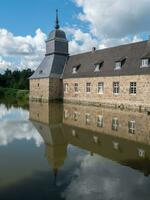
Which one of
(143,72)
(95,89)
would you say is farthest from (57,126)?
(95,89)

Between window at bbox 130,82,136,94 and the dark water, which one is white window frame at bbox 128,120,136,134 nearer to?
the dark water

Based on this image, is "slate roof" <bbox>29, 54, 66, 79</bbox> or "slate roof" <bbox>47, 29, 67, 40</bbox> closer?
"slate roof" <bbox>29, 54, 66, 79</bbox>

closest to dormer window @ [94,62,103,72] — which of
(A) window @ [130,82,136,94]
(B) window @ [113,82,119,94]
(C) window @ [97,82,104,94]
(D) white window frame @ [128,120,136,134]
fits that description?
(C) window @ [97,82,104,94]

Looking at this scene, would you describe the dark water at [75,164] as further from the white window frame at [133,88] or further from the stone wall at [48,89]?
the stone wall at [48,89]

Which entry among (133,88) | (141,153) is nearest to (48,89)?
(133,88)

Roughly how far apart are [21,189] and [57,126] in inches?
292

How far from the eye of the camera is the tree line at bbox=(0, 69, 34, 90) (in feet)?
192

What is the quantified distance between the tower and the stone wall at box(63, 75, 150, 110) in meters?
2.18

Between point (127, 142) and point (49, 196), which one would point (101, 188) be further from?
point (127, 142)

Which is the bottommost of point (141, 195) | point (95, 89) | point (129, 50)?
point (141, 195)

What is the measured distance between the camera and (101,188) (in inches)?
201

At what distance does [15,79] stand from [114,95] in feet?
160

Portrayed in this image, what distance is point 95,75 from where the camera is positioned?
24328 millimetres

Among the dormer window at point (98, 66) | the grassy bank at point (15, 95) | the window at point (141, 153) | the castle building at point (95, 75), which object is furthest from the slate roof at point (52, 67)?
the window at point (141, 153)
